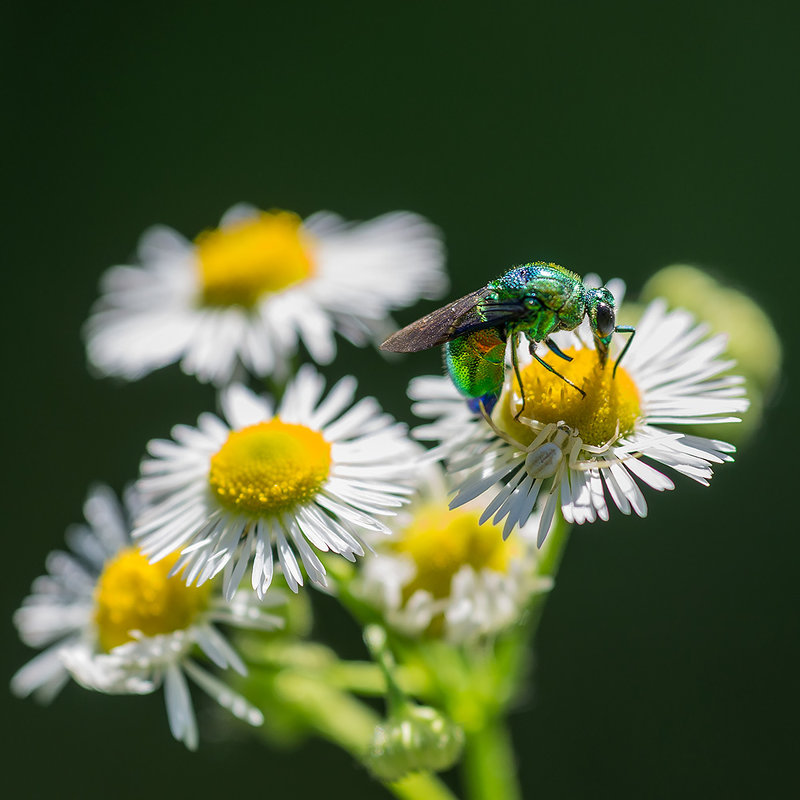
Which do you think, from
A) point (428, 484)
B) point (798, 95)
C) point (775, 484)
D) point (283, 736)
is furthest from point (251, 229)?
point (798, 95)

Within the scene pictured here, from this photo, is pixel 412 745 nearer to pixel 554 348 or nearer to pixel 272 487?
pixel 272 487

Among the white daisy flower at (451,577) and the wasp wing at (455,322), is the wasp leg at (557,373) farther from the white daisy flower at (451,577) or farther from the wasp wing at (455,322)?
the white daisy flower at (451,577)

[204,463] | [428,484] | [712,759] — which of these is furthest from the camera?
[712,759]

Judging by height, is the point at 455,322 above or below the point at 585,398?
above

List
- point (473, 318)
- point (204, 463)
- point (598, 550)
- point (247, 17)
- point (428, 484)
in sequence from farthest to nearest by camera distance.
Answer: point (247, 17) < point (598, 550) < point (428, 484) < point (204, 463) < point (473, 318)

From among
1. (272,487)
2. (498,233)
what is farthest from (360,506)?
(498,233)

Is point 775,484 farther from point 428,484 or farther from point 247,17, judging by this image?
point 247,17
